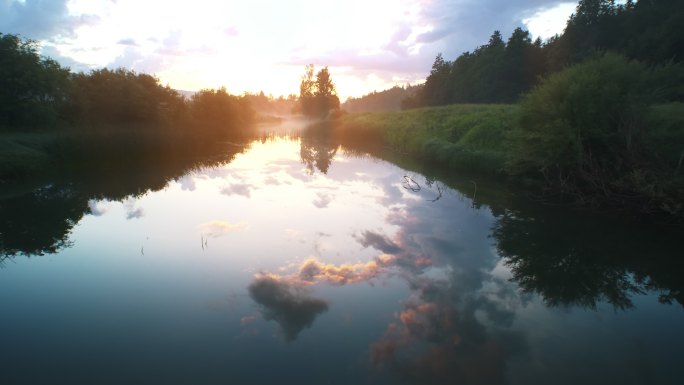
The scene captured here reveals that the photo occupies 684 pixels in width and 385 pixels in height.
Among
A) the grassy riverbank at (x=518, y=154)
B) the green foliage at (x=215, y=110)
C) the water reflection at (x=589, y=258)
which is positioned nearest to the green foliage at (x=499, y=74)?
the grassy riverbank at (x=518, y=154)

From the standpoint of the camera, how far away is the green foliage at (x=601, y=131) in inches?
570

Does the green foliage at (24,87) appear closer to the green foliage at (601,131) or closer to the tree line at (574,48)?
the green foliage at (601,131)

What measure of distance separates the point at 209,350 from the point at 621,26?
6864 centimetres

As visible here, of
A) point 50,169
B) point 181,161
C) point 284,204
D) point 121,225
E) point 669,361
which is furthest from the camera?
point 181,161

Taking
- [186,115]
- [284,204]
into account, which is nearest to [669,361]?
[284,204]

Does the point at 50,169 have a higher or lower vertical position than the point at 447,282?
higher

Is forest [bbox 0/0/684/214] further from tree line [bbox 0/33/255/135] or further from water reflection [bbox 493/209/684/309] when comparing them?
water reflection [bbox 493/209/684/309]

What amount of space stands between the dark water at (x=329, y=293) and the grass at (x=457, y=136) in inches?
283

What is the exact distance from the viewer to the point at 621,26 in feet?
169

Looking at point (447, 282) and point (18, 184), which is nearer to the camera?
point (447, 282)

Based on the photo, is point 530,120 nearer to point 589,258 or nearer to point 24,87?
point 589,258

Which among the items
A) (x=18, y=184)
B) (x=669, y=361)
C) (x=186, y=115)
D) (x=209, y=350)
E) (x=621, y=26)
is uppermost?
(x=621, y=26)

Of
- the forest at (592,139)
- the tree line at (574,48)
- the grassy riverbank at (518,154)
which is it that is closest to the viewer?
the grassy riverbank at (518,154)

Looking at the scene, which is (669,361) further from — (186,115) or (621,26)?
(621,26)
